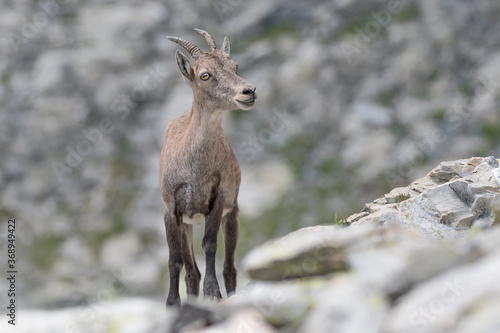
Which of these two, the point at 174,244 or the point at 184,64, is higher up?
the point at 184,64

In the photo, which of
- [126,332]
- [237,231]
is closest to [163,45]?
[237,231]

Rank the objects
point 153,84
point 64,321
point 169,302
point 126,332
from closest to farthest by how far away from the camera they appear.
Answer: point 126,332 → point 64,321 → point 169,302 → point 153,84

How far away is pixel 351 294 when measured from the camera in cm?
597

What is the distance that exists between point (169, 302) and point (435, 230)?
450cm

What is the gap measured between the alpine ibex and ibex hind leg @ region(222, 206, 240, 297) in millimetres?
271

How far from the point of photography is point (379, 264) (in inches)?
249

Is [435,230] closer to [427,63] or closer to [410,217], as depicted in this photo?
[410,217]
